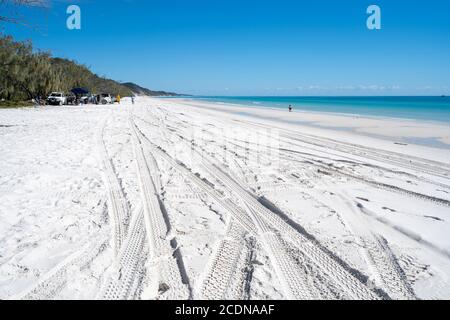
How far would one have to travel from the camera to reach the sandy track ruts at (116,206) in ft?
11.3

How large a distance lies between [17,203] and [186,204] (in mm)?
2518

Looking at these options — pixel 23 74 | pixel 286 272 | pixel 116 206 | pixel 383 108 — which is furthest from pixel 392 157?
pixel 383 108

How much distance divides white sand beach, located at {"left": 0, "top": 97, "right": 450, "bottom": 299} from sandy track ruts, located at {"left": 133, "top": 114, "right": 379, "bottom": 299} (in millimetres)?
12

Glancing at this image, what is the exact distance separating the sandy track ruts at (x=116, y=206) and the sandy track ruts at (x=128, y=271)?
0.10m

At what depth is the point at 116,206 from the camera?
14.3ft

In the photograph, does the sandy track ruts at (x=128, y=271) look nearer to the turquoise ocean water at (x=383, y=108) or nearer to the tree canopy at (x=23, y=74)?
the turquoise ocean water at (x=383, y=108)

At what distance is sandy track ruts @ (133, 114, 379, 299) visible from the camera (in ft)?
8.38

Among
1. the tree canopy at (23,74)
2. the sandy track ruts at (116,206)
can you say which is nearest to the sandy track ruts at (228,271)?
the sandy track ruts at (116,206)

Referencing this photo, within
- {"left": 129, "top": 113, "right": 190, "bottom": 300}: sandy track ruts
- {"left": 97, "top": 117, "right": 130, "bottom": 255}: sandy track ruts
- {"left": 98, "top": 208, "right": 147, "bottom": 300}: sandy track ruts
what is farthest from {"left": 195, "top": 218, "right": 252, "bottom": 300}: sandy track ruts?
{"left": 97, "top": 117, "right": 130, "bottom": 255}: sandy track ruts

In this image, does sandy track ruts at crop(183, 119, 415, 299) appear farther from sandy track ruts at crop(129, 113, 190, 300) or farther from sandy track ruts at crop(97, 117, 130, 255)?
sandy track ruts at crop(97, 117, 130, 255)
